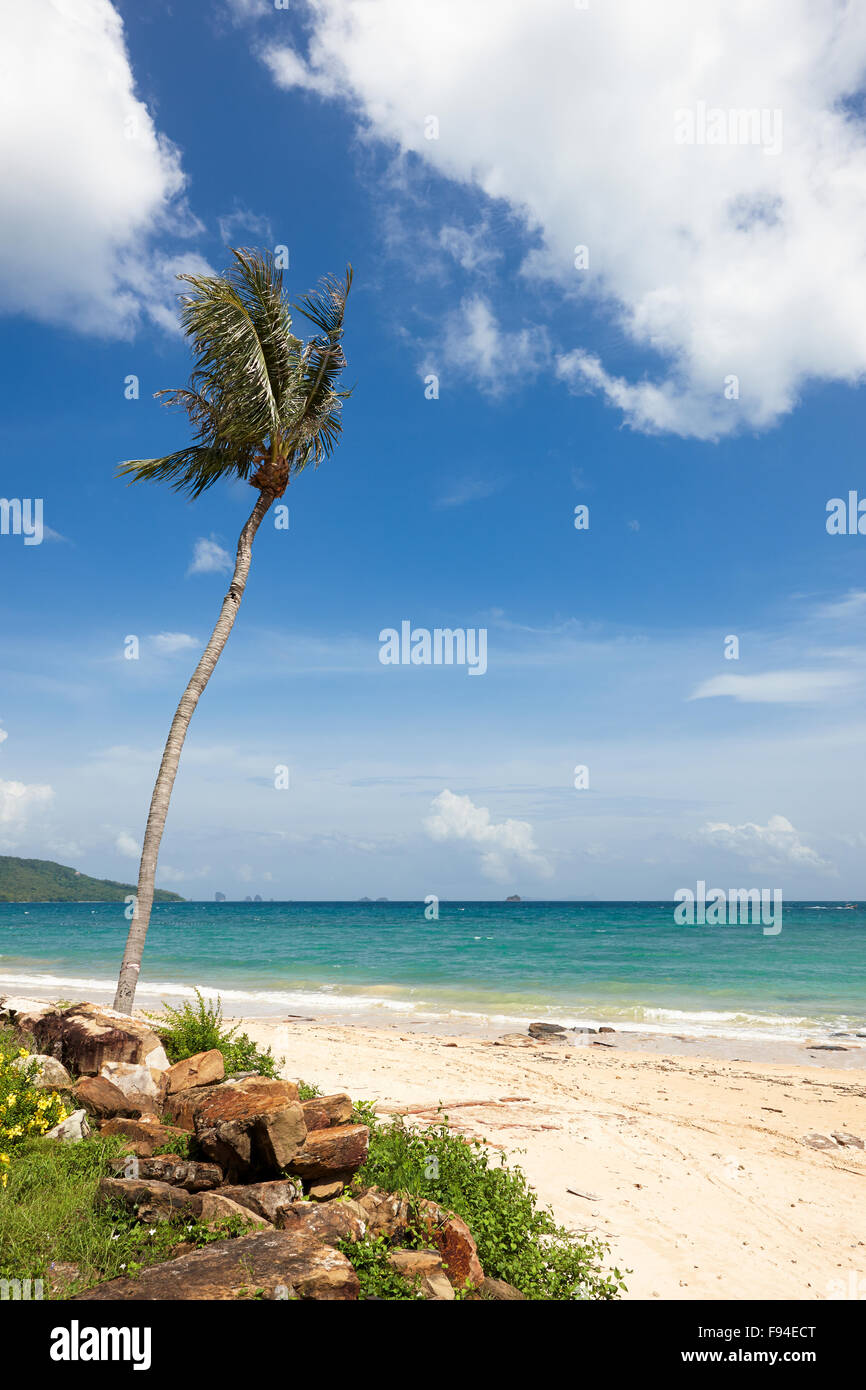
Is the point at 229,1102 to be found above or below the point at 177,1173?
above

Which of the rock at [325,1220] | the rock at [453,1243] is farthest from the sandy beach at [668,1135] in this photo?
the rock at [325,1220]

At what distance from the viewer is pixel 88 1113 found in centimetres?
723

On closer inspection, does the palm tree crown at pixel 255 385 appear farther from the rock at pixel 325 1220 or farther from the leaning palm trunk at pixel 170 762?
the rock at pixel 325 1220

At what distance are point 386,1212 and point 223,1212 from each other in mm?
1300

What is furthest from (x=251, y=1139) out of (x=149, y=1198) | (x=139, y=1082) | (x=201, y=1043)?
(x=201, y=1043)

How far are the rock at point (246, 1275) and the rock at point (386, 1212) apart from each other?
0.87 m

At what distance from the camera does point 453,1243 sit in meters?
5.56

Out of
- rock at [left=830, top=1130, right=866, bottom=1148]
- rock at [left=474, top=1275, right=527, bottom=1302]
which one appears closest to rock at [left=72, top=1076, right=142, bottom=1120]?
rock at [left=474, top=1275, right=527, bottom=1302]

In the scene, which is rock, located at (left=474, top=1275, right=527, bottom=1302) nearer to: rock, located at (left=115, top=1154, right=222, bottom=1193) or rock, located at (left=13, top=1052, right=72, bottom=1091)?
rock, located at (left=115, top=1154, right=222, bottom=1193)

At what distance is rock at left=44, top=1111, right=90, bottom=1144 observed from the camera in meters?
6.56

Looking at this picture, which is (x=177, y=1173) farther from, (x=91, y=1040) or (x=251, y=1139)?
(x=91, y=1040)
